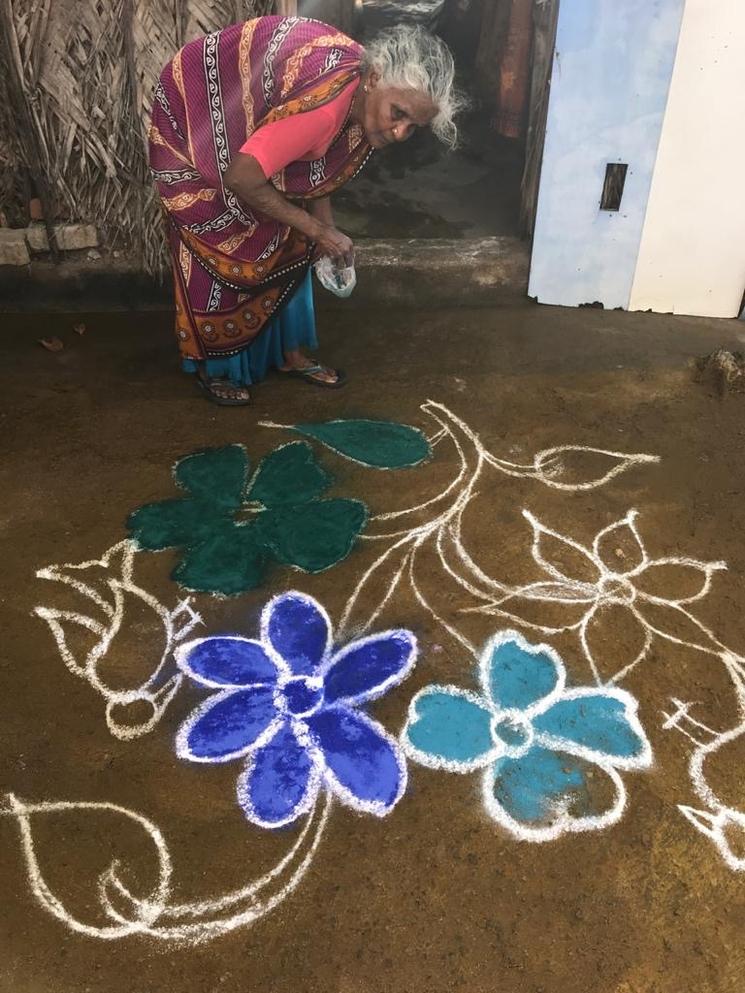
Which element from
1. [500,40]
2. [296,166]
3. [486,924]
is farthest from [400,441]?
[500,40]

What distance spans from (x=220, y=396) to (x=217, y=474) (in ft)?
1.79

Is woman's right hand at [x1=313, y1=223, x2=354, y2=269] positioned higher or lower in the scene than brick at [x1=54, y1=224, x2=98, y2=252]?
higher

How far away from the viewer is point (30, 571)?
9.05 feet

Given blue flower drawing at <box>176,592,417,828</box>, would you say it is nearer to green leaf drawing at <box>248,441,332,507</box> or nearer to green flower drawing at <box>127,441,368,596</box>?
green flower drawing at <box>127,441,368,596</box>

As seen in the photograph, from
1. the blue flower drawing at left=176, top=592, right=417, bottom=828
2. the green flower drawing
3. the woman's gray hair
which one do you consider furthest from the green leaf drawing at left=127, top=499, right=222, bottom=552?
the woman's gray hair

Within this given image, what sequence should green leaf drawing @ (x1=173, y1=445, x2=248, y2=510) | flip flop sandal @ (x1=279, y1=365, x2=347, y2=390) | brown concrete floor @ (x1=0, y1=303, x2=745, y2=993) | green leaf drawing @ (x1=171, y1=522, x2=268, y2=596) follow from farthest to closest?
flip flop sandal @ (x1=279, y1=365, x2=347, y2=390), green leaf drawing @ (x1=173, y1=445, x2=248, y2=510), green leaf drawing @ (x1=171, y1=522, x2=268, y2=596), brown concrete floor @ (x1=0, y1=303, x2=745, y2=993)

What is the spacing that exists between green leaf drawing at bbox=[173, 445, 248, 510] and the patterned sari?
549mm

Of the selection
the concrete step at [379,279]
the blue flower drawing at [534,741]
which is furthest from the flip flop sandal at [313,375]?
the blue flower drawing at [534,741]

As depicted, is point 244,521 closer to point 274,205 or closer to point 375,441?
point 375,441

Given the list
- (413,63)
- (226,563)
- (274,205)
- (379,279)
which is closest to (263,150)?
(274,205)

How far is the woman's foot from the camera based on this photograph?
12.4 ft

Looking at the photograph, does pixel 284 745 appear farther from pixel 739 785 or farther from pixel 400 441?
pixel 400 441

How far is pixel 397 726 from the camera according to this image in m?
2.30

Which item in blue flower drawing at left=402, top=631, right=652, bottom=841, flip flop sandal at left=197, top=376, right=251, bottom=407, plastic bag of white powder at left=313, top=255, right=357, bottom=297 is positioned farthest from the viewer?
flip flop sandal at left=197, top=376, right=251, bottom=407
